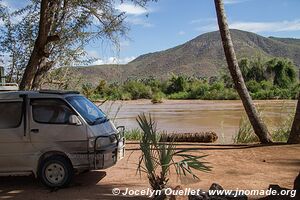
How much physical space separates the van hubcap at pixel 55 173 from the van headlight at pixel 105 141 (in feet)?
2.58

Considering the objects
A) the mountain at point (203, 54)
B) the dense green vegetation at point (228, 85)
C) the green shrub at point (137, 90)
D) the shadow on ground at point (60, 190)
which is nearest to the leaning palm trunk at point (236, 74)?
the shadow on ground at point (60, 190)

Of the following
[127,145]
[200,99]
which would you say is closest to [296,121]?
[127,145]

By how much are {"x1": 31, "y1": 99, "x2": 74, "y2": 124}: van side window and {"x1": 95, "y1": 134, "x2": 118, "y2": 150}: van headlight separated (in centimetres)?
72

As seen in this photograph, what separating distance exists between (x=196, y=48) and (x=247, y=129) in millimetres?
92267

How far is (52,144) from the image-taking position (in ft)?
27.4

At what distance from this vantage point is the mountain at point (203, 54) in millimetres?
96875

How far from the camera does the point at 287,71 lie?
219 ft

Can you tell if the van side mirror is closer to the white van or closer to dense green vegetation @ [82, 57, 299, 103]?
the white van

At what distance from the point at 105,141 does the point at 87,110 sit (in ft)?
2.75

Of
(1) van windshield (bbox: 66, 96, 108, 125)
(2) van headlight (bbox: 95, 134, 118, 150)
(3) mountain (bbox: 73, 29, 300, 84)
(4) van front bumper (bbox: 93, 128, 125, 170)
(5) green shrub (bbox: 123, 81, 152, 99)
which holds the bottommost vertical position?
(4) van front bumper (bbox: 93, 128, 125, 170)

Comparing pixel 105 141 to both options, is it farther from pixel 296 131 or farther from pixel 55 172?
pixel 296 131

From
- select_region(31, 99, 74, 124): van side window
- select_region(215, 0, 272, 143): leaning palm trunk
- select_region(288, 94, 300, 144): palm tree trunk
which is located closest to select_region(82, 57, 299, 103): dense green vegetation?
select_region(215, 0, 272, 143): leaning palm trunk

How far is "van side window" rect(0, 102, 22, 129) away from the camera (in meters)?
8.53

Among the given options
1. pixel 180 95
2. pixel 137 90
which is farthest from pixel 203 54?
pixel 137 90
